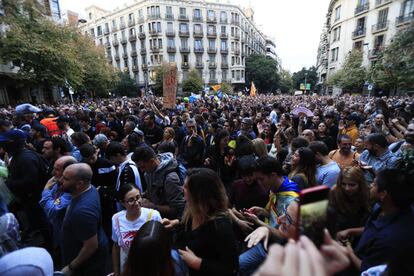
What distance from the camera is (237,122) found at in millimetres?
7156

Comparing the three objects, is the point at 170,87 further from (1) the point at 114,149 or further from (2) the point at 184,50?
(2) the point at 184,50

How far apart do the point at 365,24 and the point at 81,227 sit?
134 ft

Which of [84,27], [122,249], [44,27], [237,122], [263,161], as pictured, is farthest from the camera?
[84,27]

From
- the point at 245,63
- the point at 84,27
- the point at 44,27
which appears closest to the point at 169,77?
the point at 44,27

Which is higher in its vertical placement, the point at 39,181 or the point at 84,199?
the point at 84,199

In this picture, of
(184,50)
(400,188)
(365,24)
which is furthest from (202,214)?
(184,50)

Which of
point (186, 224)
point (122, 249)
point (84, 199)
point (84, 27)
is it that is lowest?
point (122, 249)

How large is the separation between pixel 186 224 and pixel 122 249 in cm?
69

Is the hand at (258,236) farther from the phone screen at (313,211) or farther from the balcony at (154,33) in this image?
the balcony at (154,33)

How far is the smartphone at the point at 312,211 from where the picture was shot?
0.72 metres

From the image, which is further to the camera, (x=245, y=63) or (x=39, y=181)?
(x=245, y=63)

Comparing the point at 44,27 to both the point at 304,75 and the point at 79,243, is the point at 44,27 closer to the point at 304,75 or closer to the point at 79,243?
the point at 79,243

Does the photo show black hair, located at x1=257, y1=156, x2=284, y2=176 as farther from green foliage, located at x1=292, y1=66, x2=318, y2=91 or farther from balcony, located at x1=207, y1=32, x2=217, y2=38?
green foliage, located at x1=292, y1=66, x2=318, y2=91

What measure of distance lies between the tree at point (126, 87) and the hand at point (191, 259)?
46226 mm
